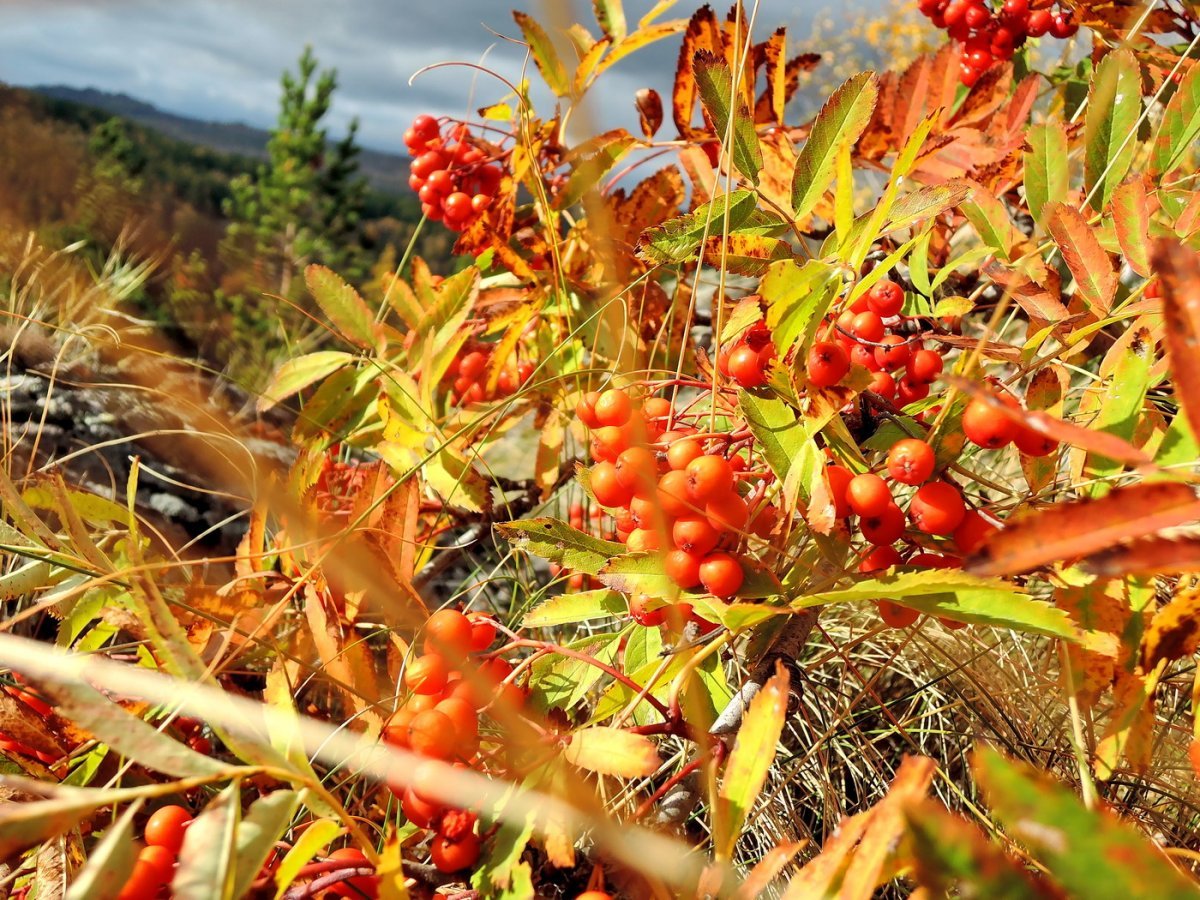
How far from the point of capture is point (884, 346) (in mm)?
554

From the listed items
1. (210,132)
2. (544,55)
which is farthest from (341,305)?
(210,132)

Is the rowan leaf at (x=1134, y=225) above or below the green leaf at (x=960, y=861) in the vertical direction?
above

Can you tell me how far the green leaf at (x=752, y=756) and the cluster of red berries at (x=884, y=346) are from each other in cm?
22

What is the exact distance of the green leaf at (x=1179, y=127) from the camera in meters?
0.60

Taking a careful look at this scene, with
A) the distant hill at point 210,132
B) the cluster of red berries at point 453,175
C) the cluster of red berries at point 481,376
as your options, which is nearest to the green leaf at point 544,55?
the cluster of red berries at point 453,175

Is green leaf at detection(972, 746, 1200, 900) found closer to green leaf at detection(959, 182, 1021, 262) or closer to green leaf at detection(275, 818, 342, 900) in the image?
Answer: green leaf at detection(275, 818, 342, 900)

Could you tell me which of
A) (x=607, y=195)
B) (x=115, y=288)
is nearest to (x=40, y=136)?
(x=115, y=288)

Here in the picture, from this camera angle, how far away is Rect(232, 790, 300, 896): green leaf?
32 centimetres

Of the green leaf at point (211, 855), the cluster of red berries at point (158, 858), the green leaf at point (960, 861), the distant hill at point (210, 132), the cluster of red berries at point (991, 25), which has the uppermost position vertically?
the distant hill at point (210, 132)

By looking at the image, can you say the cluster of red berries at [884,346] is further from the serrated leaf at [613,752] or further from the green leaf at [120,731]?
the green leaf at [120,731]

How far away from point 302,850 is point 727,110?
19.5 inches

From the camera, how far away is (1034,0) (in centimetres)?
99

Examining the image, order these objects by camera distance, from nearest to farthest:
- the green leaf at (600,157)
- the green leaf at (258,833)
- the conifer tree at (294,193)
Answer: the green leaf at (258,833), the green leaf at (600,157), the conifer tree at (294,193)

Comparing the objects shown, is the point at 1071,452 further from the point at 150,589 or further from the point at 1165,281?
the point at 150,589
